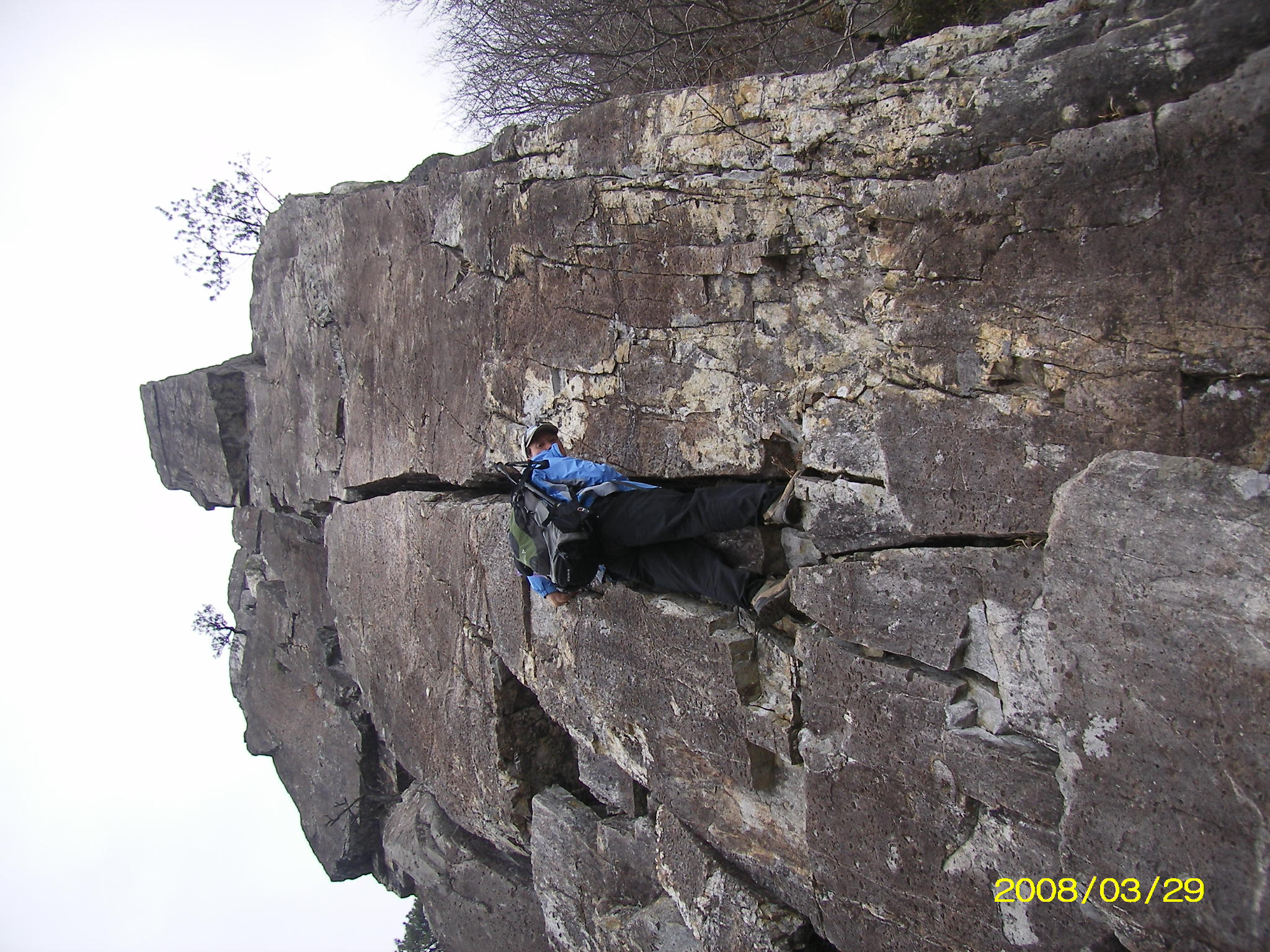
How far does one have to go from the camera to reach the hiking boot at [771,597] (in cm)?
364

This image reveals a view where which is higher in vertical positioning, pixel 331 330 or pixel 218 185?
pixel 218 185

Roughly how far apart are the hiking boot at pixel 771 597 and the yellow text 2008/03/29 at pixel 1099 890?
132 centimetres

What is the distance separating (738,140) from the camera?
3.64m

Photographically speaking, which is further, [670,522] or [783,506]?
[670,522]

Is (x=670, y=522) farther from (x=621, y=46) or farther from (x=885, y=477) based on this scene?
(x=621, y=46)

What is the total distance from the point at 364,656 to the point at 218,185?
510cm

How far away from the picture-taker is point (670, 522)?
378 cm

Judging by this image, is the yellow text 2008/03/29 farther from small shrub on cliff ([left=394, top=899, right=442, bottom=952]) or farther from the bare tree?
small shrub on cliff ([left=394, top=899, right=442, bottom=952])

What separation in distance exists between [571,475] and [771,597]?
1.12m

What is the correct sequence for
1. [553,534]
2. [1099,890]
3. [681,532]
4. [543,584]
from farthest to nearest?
[543,584] → [553,534] → [681,532] → [1099,890]

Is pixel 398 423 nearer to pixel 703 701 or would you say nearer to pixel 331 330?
pixel 331 330

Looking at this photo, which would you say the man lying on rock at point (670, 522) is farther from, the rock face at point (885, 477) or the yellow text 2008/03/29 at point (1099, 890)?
the yellow text 2008/03/29 at point (1099, 890)

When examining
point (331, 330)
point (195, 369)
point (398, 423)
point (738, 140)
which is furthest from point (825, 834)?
point (195, 369)

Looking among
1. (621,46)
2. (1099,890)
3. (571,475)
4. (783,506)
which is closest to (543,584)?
(571,475)
